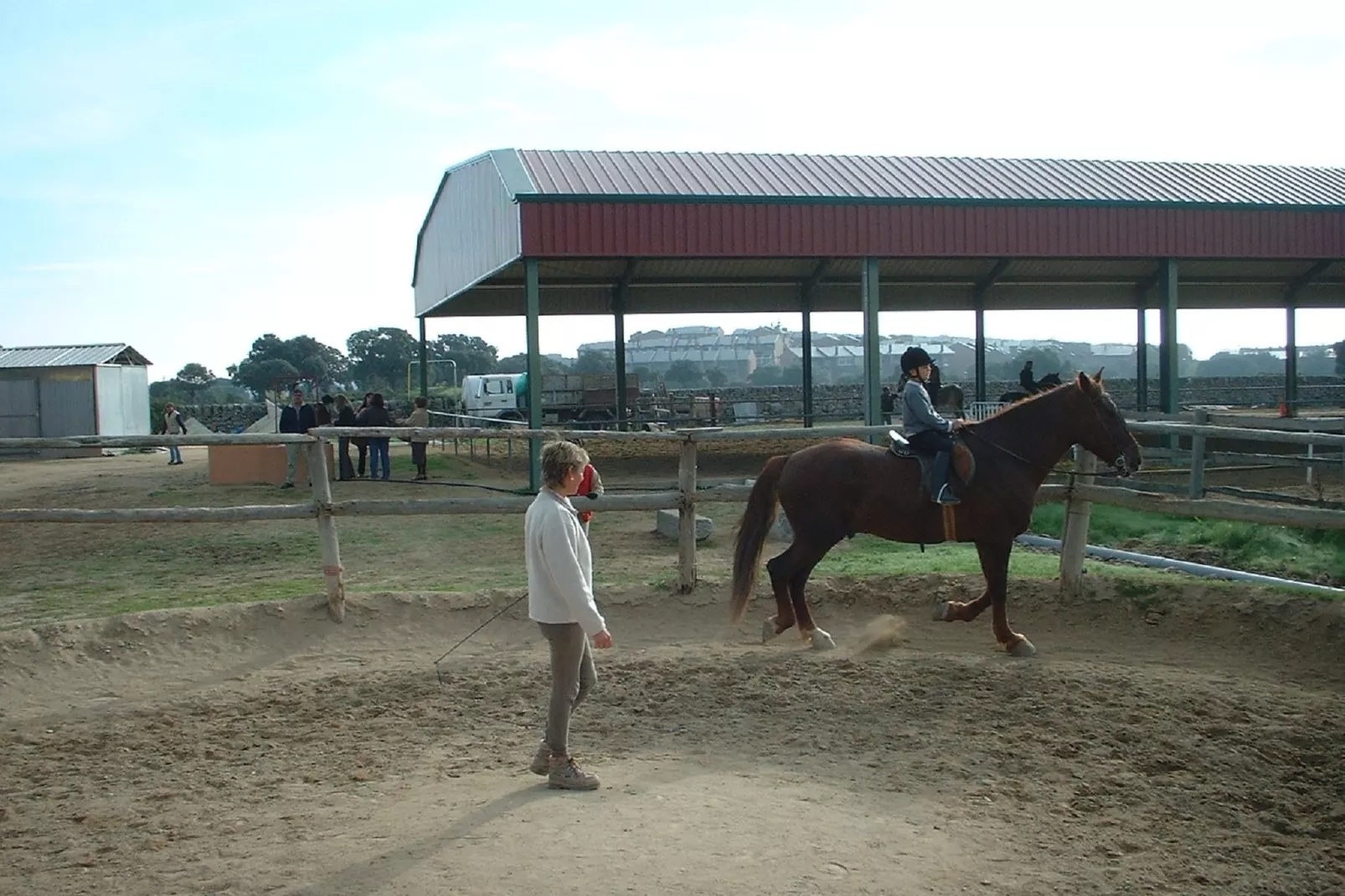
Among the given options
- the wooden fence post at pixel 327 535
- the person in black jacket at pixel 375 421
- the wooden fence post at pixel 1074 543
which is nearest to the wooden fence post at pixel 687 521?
the wooden fence post at pixel 327 535

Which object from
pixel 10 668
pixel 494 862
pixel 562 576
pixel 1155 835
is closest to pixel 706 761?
pixel 562 576

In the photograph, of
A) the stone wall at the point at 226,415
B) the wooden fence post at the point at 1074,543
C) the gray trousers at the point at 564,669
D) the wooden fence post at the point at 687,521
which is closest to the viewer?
the gray trousers at the point at 564,669

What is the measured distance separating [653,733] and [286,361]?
270 ft

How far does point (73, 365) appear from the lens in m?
32.3

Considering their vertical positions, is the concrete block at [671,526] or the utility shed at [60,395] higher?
the utility shed at [60,395]

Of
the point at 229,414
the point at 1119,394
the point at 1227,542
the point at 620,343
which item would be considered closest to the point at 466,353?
the point at 229,414

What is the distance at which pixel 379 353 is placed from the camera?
8681 centimetres

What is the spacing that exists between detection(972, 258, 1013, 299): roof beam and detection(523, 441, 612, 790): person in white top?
2104cm

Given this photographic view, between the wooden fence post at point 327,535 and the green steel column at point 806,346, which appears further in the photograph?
the green steel column at point 806,346

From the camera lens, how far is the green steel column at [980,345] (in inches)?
1088

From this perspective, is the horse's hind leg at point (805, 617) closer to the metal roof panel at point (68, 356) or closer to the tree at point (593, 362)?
the metal roof panel at point (68, 356)

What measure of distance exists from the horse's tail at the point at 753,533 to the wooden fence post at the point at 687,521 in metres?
1.01

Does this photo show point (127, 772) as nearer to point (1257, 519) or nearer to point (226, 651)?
point (226, 651)

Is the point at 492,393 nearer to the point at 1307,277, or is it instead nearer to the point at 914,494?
the point at 1307,277
